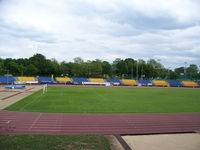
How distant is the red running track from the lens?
→ 342 inches

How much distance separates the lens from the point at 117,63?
9000 cm

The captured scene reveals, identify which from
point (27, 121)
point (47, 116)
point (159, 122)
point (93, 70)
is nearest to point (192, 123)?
point (159, 122)

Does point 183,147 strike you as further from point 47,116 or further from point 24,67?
point 24,67

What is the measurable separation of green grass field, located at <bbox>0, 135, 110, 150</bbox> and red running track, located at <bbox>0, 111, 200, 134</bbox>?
1.29m

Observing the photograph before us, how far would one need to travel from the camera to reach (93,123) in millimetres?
9984

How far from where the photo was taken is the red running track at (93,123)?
8.68 meters

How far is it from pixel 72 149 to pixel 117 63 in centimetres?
8521

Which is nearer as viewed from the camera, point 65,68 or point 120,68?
point 65,68

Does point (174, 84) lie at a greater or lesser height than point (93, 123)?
lesser

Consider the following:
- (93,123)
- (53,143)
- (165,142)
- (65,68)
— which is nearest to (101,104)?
(93,123)

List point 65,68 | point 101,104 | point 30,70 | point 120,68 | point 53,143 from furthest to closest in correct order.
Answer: point 120,68 < point 65,68 < point 30,70 < point 101,104 < point 53,143

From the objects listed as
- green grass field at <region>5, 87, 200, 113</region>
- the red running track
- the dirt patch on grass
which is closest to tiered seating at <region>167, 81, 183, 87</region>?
green grass field at <region>5, 87, 200, 113</region>

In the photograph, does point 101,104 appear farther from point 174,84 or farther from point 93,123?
point 174,84

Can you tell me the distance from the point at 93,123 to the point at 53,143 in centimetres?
386
